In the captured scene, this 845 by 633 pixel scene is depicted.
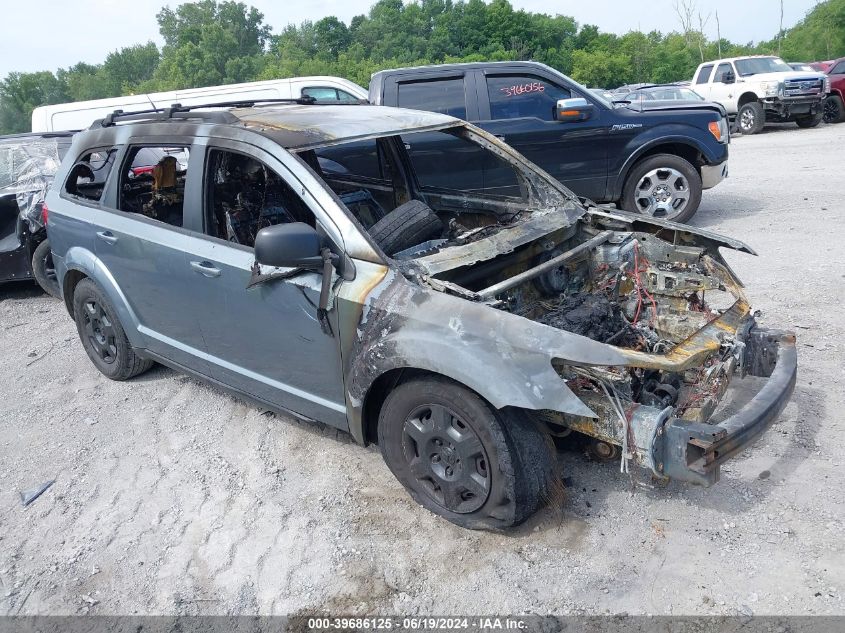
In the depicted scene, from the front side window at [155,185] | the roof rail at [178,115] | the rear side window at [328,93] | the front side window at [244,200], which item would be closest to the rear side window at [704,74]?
the rear side window at [328,93]

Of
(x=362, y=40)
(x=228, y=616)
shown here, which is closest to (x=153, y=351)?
(x=228, y=616)

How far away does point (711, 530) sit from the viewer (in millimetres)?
3080

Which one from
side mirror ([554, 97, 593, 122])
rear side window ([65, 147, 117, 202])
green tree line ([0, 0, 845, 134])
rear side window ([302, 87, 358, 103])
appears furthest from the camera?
green tree line ([0, 0, 845, 134])

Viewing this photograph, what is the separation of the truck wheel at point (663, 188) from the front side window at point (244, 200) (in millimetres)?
4816

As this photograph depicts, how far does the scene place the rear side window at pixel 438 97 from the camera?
757 cm

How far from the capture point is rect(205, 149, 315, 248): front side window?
3871 mm

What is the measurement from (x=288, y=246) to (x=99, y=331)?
8.75 feet

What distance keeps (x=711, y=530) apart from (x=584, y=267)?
1.59 m

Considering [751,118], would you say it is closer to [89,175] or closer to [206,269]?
[89,175]

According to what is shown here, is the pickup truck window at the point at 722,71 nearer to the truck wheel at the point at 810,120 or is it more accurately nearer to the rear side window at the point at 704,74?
the rear side window at the point at 704,74

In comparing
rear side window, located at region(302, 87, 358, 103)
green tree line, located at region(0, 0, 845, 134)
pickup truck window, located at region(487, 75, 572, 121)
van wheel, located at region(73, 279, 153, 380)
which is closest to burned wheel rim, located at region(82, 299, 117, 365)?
van wheel, located at region(73, 279, 153, 380)

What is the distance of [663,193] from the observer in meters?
7.88

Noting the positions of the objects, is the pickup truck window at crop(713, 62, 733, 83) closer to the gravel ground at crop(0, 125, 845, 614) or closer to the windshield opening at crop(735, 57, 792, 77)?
the windshield opening at crop(735, 57, 792, 77)

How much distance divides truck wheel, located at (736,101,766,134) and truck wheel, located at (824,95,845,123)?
1810 millimetres
